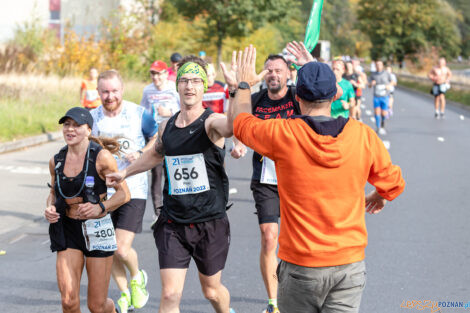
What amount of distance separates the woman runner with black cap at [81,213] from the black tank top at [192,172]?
40 centimetres

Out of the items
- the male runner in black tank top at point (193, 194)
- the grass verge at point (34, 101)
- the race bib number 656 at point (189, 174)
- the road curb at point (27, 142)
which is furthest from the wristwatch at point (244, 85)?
the grass verge at point (34, 101)

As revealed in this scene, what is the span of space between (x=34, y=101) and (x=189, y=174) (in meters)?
17.9

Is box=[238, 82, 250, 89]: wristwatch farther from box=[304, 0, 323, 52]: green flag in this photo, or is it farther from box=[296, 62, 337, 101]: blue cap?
box=[304, 0, 323, 52]: green flag

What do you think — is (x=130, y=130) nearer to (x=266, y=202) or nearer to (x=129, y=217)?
(x=129, y=217)

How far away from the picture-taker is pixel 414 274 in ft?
22.3

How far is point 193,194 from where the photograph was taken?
484cm

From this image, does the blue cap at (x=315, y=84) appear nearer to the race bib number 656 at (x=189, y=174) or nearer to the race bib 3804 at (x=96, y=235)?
the race bib number 656 at (x=189, y=174)

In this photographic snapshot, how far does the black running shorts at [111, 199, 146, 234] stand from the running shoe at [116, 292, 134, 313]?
512 mm

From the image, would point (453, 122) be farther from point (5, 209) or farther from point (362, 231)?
point (362, 231)

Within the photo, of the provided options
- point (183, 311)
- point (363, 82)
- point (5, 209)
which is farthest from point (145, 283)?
point (363, 82)

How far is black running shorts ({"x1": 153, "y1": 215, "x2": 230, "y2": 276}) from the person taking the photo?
480cm

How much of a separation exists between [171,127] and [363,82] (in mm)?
14868

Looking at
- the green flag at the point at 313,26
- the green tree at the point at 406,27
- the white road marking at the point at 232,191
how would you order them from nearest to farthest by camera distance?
1. the green flag at the point at 313,26
2. the white road marking at the point at 232,191
3. the green tree at the point at 406,27

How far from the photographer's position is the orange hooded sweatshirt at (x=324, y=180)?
356 cm
